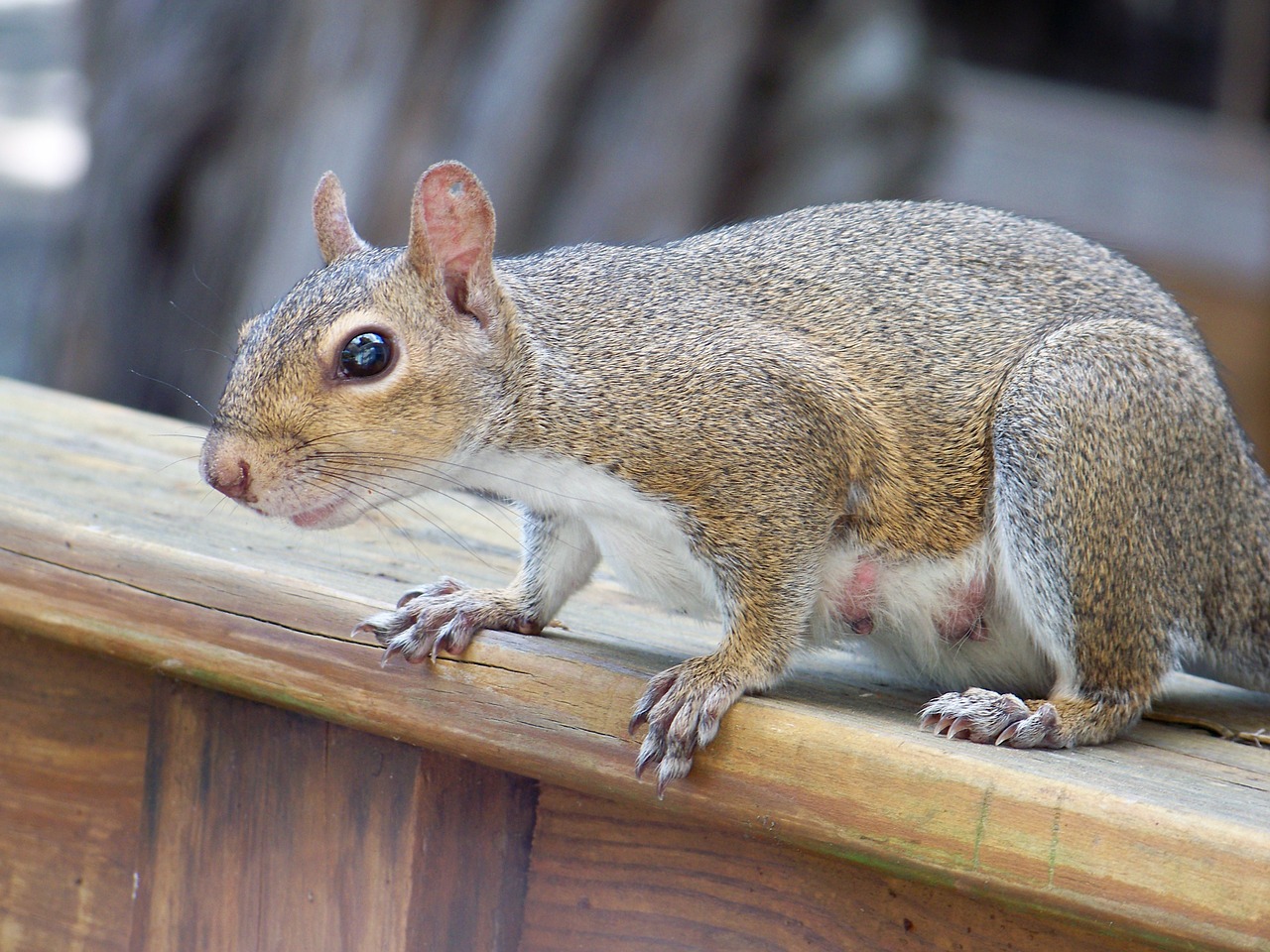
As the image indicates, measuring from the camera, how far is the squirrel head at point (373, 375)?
176 centimetres

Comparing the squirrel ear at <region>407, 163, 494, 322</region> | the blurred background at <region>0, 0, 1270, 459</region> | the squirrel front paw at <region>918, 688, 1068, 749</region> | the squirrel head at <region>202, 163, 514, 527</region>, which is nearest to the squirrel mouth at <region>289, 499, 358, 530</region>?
the squirrel head at <region>202, 163, 514, 527</region>

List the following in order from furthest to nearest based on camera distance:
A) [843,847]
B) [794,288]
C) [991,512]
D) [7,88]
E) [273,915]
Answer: [7,88] → [794,288] → [991,512] → [273,915] → [843,847]

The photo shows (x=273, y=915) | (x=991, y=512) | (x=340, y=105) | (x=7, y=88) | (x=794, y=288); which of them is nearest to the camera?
(x=273, y=915)

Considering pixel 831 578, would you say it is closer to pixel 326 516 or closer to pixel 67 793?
pixel 326 516

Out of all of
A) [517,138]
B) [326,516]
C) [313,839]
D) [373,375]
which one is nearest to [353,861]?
[313,839]

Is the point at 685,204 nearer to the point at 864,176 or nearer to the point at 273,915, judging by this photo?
the point at 864,176

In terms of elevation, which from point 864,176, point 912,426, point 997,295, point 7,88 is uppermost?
point 997,295

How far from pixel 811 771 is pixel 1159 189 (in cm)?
554

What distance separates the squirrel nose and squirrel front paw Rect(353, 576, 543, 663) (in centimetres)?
20

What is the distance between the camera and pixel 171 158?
557 cm

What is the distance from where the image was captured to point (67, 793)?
196 centimetres

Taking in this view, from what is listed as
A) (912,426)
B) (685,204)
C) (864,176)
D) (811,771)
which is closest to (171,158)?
(685,204)

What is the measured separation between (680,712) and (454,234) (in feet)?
2.13

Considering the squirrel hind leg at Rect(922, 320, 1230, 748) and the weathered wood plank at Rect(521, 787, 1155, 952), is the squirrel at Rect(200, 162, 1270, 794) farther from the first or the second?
the weathered wood plank at Rect(521, 787, 1155, 952)
